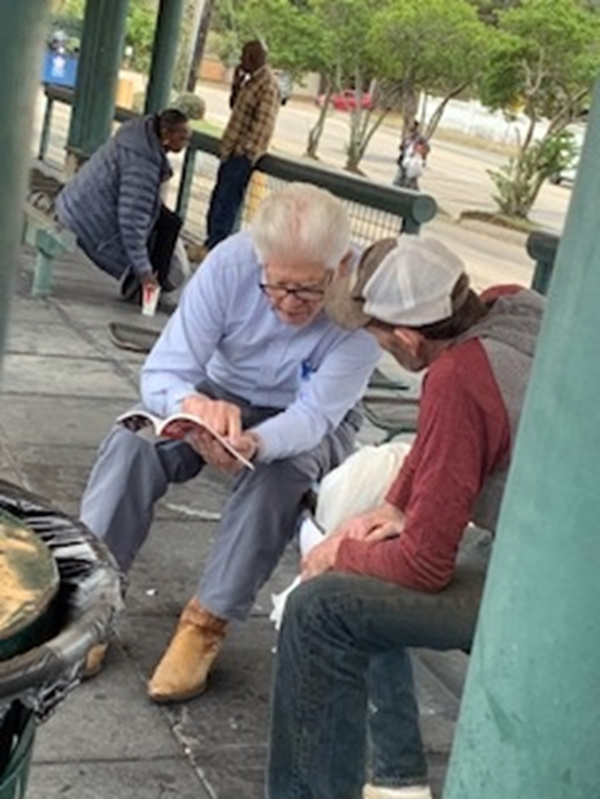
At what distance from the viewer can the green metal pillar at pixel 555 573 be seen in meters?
1.80

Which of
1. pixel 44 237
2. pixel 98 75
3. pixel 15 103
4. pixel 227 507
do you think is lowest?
pixel 44 237

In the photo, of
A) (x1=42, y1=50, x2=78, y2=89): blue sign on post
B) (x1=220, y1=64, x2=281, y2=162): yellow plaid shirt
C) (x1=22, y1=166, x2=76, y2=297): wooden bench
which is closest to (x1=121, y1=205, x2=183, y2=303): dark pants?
(x1=22, y1=166, x2=76, y2=297): wooden bench

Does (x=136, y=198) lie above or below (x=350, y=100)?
above

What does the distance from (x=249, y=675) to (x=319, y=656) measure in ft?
3.57

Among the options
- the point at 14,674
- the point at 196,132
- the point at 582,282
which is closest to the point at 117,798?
the point at 14,674

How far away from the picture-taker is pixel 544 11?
23.0m

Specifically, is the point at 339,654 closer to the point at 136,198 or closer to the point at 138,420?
the point at 138,420

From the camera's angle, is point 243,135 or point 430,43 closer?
point 243,135

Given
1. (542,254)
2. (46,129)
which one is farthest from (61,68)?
(542,254)

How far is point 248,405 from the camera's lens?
3.98 metres

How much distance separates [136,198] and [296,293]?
4799mm

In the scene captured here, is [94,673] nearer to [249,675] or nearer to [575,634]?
[249,675]

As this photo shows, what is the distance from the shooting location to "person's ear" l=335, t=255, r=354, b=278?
3520 mm

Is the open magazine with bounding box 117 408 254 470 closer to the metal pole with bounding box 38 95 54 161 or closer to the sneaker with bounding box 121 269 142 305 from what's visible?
the sneaker with bounding box 121 269 142 305
